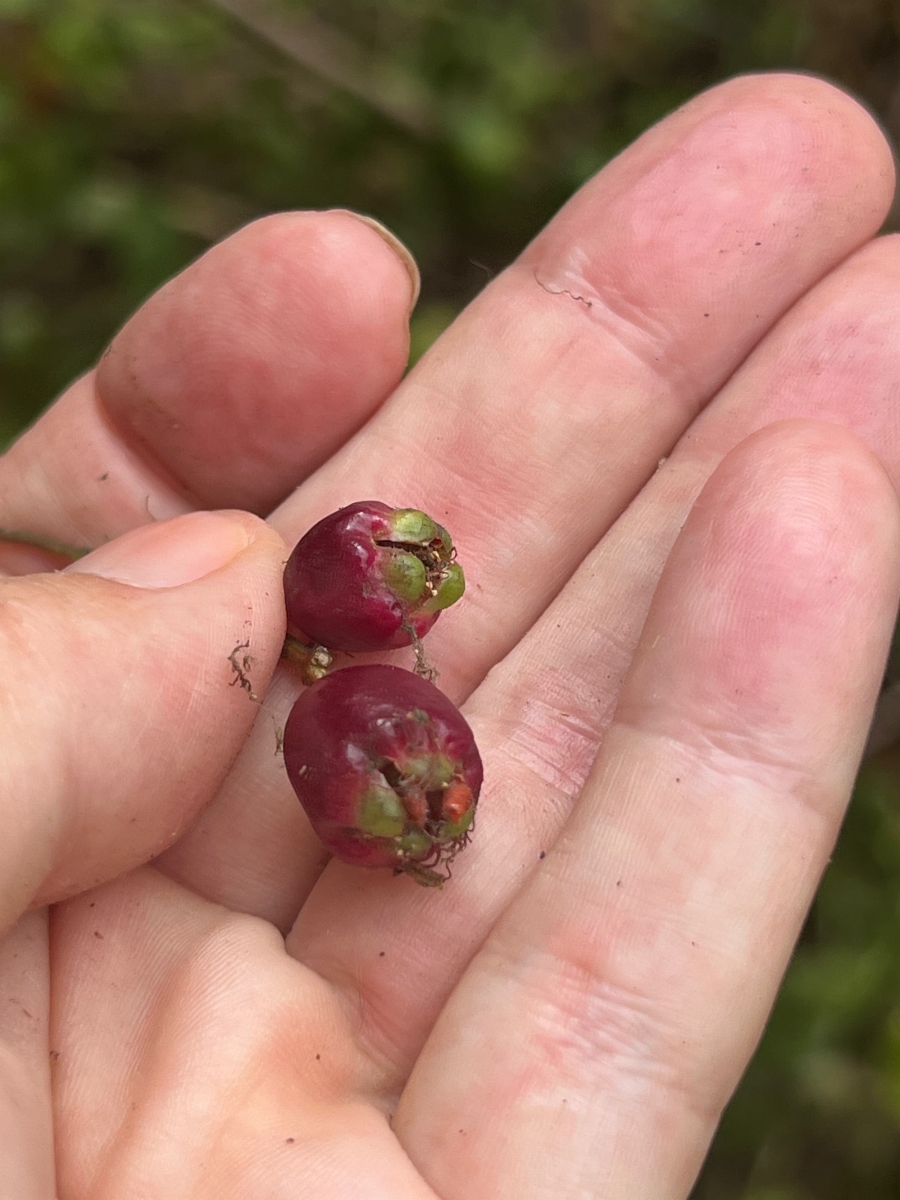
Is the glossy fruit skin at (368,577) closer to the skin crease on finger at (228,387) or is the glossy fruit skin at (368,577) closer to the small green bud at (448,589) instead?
the small green bud at (448,589)

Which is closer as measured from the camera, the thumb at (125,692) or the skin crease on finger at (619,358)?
the thumb at (125,692)

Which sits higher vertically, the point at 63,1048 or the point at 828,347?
the point at 828,347

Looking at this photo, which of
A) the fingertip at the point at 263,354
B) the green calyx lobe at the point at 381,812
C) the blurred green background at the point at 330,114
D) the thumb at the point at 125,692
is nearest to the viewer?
the thumb at the point at 125,692

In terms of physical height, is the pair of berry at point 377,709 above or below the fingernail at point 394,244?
below

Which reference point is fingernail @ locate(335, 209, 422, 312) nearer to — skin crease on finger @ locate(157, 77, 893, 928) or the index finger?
skin crease on finger @ locate(157, 77, 893, 928)

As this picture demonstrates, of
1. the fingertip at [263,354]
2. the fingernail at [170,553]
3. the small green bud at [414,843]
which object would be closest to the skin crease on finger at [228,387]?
the fingertip at [263,354]

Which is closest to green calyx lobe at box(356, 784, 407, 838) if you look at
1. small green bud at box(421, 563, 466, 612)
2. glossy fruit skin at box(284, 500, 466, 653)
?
glossy fruit skin at box(284, 500, 466, 653)

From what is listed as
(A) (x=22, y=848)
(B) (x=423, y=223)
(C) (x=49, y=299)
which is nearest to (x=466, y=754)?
(A) (x=22, y=848)

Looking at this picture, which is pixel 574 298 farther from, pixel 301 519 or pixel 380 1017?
pixel 380 1017
